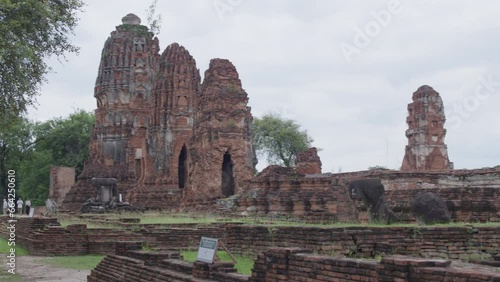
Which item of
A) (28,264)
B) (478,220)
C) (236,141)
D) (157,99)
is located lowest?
(28,264)

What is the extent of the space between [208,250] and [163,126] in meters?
30.0

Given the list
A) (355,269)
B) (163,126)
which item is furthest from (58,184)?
(355,269)

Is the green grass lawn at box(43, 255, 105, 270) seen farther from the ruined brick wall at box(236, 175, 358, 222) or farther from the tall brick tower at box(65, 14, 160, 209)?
the tall brick tower at box(65, 14, 160, 209)

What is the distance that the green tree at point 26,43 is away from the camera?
12336mm

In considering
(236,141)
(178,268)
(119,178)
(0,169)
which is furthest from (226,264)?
(0,169)

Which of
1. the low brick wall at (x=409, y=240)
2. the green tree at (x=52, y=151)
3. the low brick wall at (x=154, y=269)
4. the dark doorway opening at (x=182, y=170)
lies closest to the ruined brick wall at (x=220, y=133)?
the dark doorway opening at (x=182, y=170)

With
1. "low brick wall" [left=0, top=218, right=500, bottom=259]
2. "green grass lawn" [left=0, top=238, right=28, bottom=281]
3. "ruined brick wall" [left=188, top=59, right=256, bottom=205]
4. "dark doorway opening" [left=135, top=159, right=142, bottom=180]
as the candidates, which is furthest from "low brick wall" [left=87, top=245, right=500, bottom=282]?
"dark doorway opening" [left=135, top=159, right=142, bottom=180]

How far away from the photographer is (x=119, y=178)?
4019 cm

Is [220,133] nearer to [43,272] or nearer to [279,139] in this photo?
[43,272]

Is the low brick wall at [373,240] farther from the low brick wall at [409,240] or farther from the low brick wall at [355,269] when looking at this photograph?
the low brick wall at [355,269]

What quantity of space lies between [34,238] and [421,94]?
Answer: 82.2 feet

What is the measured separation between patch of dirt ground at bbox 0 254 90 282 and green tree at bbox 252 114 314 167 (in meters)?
45.5

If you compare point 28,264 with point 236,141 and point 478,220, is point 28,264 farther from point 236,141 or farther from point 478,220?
point 236,141

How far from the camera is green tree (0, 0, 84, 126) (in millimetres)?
12336
